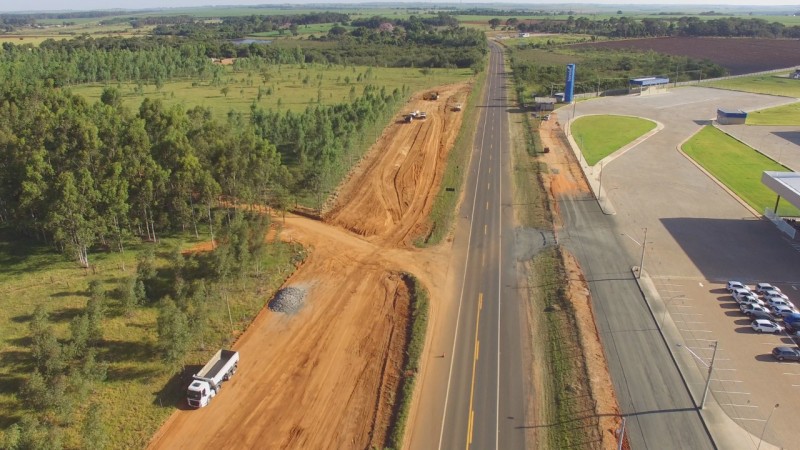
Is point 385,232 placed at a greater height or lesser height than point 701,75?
→ lesser

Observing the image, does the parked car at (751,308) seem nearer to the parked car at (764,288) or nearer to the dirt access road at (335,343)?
the parked car at (764,288)

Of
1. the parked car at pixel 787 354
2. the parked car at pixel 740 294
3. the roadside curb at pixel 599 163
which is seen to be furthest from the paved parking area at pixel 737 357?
the roadside curb at pixel 599 163

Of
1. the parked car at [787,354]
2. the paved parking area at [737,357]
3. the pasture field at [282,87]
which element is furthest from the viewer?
the pasture field at [282,87]

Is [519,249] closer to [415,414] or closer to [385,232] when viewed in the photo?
[385,232]

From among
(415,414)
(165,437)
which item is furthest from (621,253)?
(165,437)

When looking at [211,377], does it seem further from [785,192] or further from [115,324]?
[785,192]

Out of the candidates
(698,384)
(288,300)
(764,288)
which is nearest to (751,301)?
(764,288)
